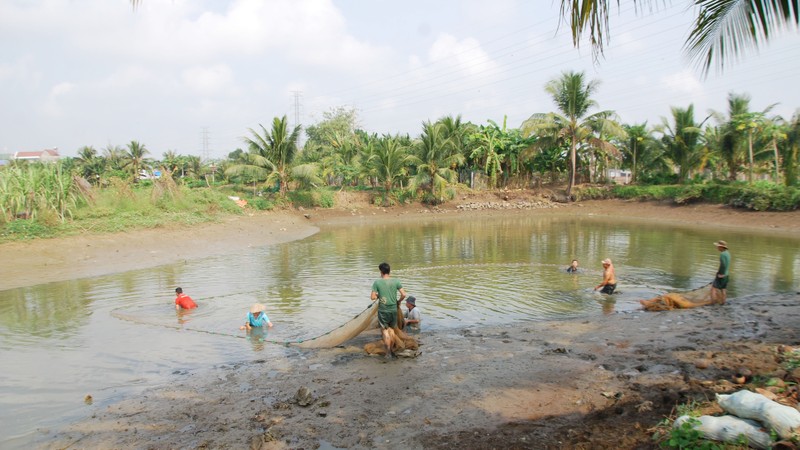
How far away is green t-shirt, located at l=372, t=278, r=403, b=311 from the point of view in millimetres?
8430

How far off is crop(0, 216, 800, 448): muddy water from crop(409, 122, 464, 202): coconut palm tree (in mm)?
15043

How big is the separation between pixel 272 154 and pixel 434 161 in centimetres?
1240

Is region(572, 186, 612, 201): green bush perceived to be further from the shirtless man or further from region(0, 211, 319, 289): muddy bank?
the shirtless man

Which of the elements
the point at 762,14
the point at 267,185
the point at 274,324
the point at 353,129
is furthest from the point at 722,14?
the point at 353,129

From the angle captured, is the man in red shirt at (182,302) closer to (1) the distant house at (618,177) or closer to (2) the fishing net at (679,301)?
(2) the fishing net at (679,301)

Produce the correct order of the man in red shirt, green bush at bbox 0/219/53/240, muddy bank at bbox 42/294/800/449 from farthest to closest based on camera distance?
green bush at bbox 0/219/53/240
the man in red shirt
muddy bank at bbox 42/294/800/449

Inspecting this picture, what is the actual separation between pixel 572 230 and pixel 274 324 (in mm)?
21287

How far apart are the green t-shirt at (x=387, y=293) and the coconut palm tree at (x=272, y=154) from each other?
2615 cm

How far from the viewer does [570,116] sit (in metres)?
37.8

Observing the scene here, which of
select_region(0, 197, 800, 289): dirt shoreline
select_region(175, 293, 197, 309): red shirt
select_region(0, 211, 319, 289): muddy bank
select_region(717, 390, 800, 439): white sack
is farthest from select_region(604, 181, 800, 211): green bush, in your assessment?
select_region(175, 293, 197, 309): red shirt

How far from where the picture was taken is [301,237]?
2759 centimetres

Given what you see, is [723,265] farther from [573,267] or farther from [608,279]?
[573,267]

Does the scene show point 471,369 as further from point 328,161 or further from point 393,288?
point 328,161

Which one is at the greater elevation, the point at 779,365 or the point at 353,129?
the point at 353,129
